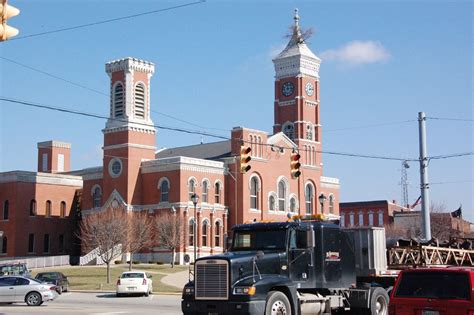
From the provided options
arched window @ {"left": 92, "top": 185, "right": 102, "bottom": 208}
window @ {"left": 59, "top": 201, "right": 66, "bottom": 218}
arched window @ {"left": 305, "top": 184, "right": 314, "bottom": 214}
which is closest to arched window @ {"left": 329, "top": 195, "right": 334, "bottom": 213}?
arched window @ {"left": 305, "top": 184, "right": 314, "bottom": 214}

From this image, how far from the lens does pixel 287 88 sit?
302ft

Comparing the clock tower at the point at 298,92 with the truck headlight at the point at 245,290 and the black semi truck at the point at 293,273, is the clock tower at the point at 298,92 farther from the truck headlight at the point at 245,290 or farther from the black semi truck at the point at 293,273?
the truck headlight at the point at 245,290

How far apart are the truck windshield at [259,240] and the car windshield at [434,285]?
14.9ft

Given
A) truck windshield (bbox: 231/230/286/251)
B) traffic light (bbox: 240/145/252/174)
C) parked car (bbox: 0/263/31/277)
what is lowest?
parked car (bbox: 0/263/31/277)

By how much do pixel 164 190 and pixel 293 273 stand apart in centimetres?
5634

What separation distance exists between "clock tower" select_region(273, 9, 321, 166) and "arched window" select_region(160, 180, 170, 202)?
21.7 meters

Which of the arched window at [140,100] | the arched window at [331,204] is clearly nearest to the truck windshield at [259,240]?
the arched window at [140,100]

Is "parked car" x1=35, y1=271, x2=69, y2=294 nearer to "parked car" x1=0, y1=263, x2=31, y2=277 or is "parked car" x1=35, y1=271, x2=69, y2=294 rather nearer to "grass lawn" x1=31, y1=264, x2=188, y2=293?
"grass lawn" x1=31, y1=264, x2=188, y2=293

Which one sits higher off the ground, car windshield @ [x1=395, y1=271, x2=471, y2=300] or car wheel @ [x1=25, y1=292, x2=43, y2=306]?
car windshield @ [x1=395, y1=271, x2=471, y2=300]

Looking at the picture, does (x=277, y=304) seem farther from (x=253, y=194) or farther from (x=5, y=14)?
(x=253, y=194)

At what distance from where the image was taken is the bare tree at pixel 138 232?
2579 inches

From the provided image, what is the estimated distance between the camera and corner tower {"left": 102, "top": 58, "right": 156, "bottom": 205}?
7375 cm

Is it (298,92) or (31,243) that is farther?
(298,92)

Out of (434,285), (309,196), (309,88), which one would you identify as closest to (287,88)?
(309,88)
